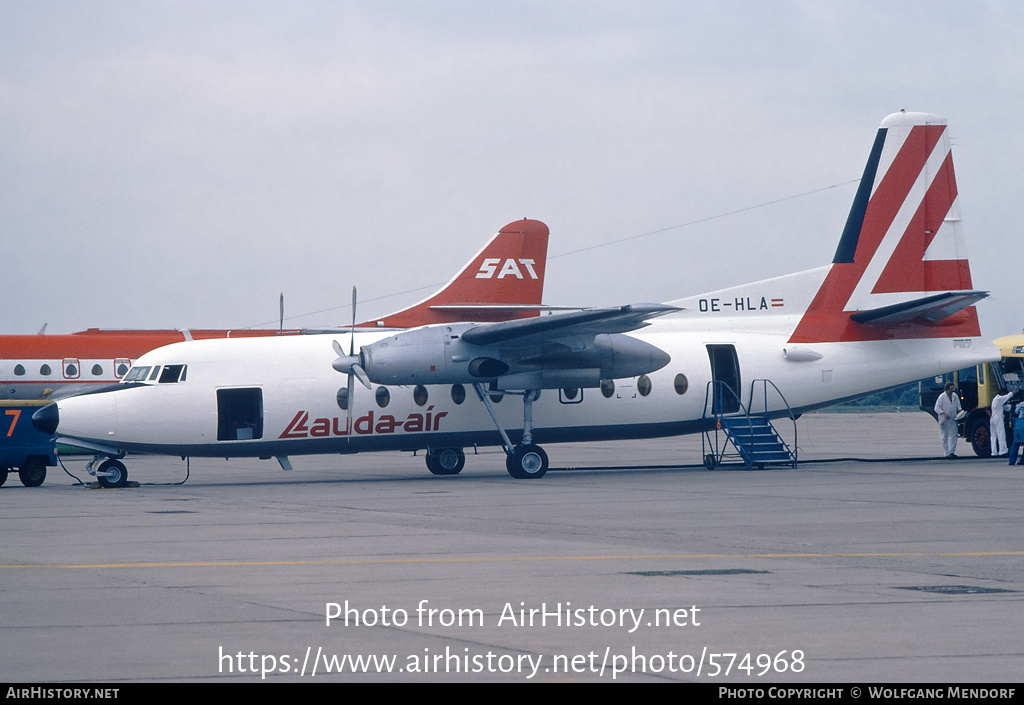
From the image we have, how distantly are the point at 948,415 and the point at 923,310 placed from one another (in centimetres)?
366

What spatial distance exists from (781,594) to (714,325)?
57.1 ft

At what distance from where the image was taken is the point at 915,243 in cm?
2634

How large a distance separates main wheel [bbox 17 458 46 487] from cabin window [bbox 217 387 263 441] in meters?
3.85

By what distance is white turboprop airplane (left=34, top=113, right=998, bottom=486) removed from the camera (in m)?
21.9

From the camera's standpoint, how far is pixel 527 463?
23094mm

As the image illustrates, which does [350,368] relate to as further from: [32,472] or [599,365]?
[32,472]

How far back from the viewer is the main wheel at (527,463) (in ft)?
75.6

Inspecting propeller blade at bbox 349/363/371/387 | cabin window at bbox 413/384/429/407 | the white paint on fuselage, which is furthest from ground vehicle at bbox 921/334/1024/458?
propeller blade at bbox 349/363/371/387

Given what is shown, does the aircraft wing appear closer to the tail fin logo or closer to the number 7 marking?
the tail fin logo

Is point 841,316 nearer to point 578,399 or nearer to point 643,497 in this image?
point 578,399

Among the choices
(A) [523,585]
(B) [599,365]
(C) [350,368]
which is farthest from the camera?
(B) [599,365]

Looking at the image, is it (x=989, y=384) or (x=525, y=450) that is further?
(x=989, y=384)

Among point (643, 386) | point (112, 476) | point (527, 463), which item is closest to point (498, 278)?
point (643, 386)
